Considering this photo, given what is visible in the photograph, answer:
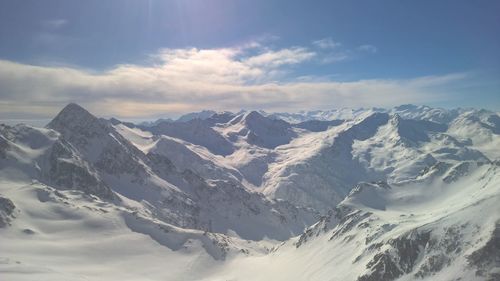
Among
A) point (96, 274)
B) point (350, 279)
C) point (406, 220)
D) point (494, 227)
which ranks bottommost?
point (96, 274)

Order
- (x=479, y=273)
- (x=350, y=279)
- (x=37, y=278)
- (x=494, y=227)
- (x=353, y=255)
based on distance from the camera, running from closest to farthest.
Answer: (x=479, y=273)
(x=494, y=227)
(x=37, y=278)
(x=350, y=279)
(x=353, y=255)

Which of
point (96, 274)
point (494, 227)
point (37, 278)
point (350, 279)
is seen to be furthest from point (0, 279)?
point (494, 227)

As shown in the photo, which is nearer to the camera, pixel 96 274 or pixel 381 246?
pixel 381 246

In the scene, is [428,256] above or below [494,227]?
below

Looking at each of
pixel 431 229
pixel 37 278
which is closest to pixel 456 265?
pixel 431 229

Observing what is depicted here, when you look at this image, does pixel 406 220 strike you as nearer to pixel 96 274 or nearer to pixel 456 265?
pixel 456 265

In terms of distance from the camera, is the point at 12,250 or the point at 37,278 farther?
the point at 12,250

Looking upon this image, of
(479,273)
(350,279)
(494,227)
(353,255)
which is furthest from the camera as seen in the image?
(353,255)

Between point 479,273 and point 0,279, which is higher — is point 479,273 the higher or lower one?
the higher one

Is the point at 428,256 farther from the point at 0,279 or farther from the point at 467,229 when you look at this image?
the point at 0,279
